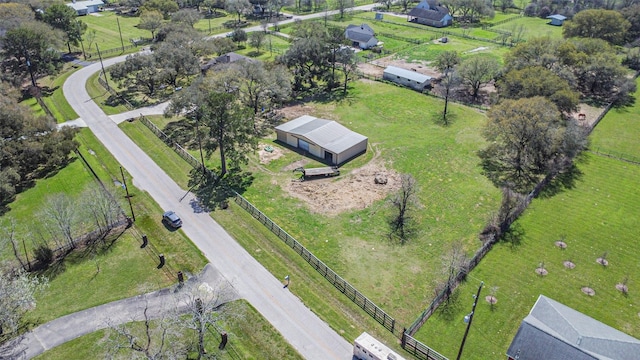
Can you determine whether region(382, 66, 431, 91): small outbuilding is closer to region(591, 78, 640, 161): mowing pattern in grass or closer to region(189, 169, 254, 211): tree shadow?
region(591, 78, 640, 161): mowing pattern in grass

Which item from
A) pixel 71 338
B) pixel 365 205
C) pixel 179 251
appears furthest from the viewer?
pixel 365 205

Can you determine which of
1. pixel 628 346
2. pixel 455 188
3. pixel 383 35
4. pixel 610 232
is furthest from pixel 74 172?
pixel 383 35

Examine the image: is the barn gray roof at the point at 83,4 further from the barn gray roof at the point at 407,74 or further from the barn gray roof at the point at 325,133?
the barn gray roof at the point at 325,133

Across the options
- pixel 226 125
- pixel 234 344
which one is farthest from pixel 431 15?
pixel 234 344

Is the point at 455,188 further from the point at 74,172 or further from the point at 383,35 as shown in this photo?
the point at 383,35

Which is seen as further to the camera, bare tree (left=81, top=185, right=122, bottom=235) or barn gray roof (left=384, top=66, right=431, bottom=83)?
barn gray roof (left=384, top=66, right=431, bottom=83)

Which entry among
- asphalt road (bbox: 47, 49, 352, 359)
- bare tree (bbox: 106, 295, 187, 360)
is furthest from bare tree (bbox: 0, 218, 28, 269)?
asphalt road (bbox: 47, 49, 352, 359)

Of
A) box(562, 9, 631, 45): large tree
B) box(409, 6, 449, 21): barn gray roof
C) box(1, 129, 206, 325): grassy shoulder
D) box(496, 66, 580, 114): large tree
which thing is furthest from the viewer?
box(409, 6, 449, 21): barn gray roof
